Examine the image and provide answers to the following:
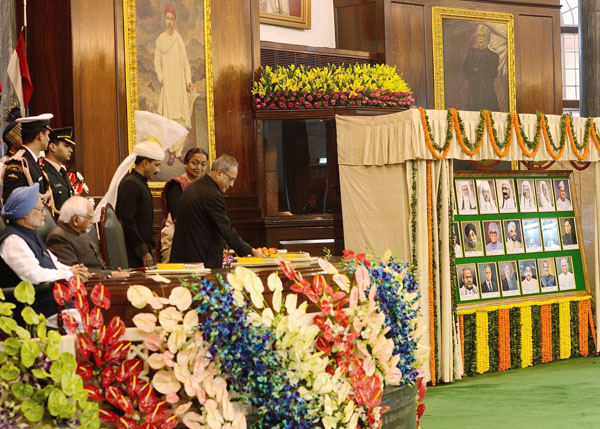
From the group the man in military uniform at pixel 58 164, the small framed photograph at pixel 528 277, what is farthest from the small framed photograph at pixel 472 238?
the man in military uniform at pixel 58 164

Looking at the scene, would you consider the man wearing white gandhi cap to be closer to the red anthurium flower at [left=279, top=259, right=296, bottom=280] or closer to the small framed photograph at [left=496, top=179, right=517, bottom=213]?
the red anthurium flower at [left=279, top=259, right=296, bottom=280]

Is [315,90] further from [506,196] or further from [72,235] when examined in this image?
[72,235]

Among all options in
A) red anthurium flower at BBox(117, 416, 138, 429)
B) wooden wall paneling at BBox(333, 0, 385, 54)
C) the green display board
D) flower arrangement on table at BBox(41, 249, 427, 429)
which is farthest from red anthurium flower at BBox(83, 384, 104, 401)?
wooden wall paneling at BBox(333, 0, 385, 54)

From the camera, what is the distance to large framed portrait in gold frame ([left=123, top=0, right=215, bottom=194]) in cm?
885

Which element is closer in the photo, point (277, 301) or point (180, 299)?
point (180, 299)

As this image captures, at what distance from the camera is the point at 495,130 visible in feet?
25.9

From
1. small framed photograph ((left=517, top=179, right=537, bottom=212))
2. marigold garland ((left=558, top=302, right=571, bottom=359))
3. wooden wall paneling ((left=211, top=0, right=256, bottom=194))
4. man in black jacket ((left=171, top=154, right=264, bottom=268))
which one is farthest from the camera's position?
wooden wall paneling ((left=211, top=0, right=256, bottom=194))

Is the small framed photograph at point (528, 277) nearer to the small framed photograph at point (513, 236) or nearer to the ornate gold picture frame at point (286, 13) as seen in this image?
the small framed photograph at point (513, 236)

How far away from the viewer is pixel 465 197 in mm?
8000

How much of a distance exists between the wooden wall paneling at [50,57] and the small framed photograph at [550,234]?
15.0ft

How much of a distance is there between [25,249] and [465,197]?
4.81 m

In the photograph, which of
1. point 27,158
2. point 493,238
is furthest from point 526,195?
point 27,158

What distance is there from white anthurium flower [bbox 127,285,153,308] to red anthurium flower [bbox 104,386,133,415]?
14.3 inches

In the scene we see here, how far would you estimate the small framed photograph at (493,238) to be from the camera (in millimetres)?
8133
